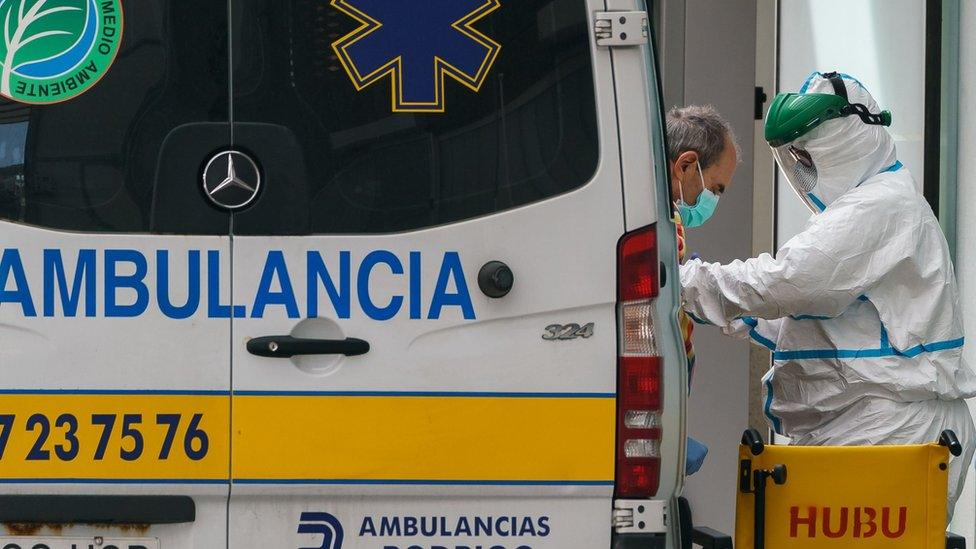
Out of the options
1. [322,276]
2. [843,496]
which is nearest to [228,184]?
[322,276]

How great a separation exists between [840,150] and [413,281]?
4.96ft

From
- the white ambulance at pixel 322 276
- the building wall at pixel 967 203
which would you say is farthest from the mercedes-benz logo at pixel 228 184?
the building wall at pixel 967 203

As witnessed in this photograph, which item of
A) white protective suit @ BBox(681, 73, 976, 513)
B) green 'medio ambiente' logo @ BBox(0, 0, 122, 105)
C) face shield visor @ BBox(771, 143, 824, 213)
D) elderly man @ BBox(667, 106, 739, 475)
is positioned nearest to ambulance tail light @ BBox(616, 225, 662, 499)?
white protective suit @ BBox(681, 73, 976, 513)

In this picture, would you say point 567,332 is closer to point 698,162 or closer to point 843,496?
point 843,496

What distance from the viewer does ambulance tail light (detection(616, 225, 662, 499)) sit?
306cm

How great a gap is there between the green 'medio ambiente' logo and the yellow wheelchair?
1.88 metres

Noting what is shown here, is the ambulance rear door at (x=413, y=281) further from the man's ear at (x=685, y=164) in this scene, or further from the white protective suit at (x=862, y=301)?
the man's ear at (x=685, y=164)

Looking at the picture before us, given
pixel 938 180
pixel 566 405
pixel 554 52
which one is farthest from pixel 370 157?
pixel 938 180

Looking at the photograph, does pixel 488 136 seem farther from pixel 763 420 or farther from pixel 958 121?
pixel 763 420

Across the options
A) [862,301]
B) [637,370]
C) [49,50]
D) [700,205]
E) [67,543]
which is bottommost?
[67,543]

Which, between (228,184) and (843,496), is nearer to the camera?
(228,184)

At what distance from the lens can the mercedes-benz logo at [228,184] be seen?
302 centimetres

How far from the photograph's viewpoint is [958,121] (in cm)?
590

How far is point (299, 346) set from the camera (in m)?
2.99
